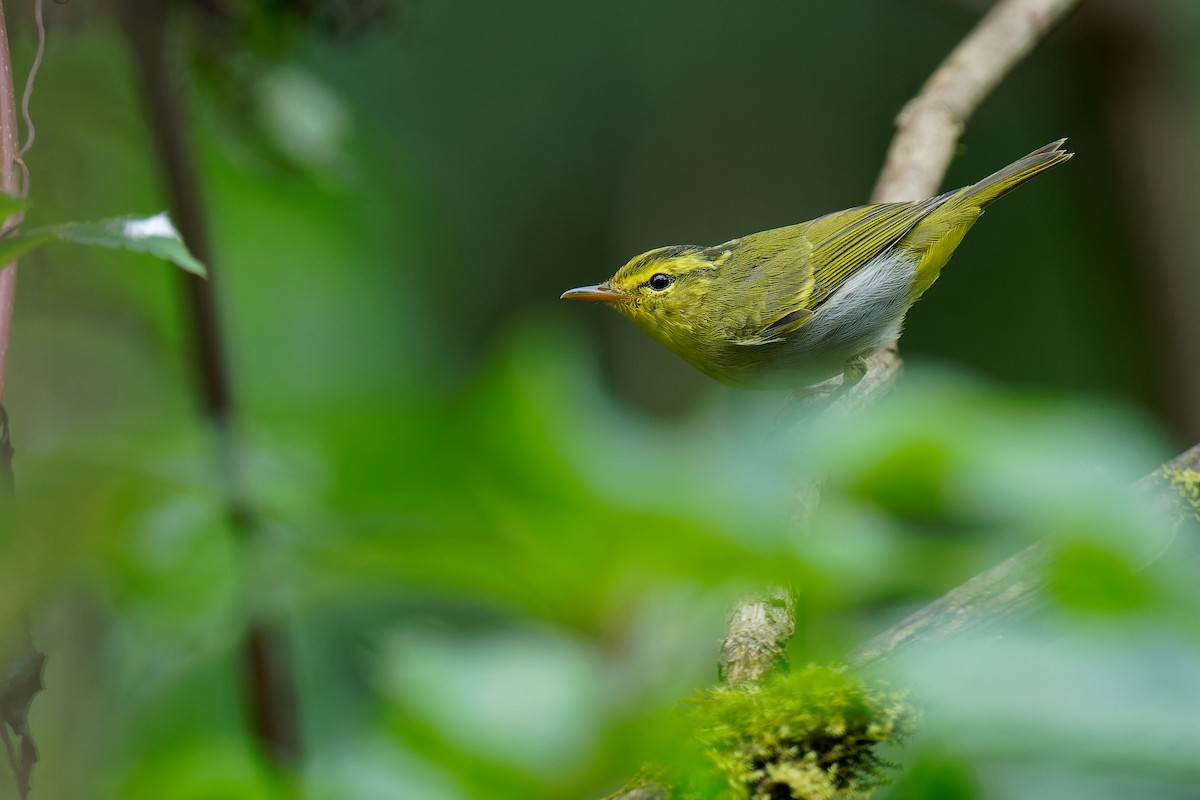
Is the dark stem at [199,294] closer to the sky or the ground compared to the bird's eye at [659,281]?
closer to the ground

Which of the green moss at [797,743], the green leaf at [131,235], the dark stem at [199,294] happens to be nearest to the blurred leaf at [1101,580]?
the green moss at [797,743]

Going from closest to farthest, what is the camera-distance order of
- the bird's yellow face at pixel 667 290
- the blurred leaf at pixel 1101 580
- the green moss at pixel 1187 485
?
the blurred leaf at pixel 1101 580 < the green moss at pixel 1187 485 < the bird's yellow face at pixel 667 290

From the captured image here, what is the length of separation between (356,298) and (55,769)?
181 centimetres

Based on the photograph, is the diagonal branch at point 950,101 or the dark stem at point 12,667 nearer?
the dark stem at point 12,667

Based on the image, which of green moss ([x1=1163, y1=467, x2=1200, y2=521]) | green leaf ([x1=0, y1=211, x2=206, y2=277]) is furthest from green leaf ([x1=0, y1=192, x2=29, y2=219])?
green moss ([x1=1163, y1=467, x2=1200, y2=521])

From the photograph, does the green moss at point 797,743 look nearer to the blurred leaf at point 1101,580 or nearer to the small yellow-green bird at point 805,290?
the blurred leaf at point 1101,580

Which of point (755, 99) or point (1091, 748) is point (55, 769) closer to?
point (1091, 748)

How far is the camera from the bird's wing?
3.42 meters

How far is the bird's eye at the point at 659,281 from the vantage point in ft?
12.0

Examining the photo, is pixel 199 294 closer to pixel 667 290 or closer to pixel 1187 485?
pixel 667 290

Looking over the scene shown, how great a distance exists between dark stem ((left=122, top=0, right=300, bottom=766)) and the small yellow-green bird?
137 cm

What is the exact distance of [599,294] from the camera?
3521 mm

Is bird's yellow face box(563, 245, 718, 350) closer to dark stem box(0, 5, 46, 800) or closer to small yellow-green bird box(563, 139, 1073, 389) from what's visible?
small yellow-green bird box(563, 139, 1073, 389)

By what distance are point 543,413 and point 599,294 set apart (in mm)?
2557
